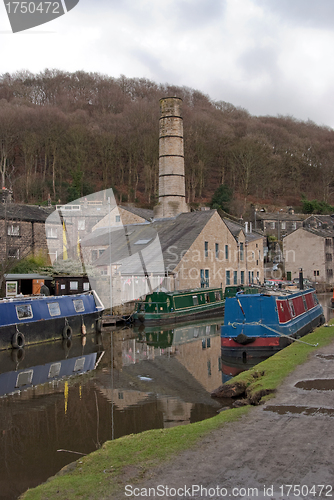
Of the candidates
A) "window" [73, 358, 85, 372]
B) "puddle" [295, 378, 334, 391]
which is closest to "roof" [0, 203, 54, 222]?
"window" [73, 358, 85, 372]

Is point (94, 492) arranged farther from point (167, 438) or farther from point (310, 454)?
point (310, 454)

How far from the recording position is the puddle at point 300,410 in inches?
274

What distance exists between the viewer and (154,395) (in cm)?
1091

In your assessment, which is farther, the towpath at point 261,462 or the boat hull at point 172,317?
Result: the boat hull at point 172,317

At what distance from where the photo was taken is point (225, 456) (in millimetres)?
5465

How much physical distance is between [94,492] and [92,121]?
56.0 meters

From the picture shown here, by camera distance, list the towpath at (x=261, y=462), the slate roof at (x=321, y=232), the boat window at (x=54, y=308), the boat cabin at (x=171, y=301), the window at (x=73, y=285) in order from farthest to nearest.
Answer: the slate roof at (x=321, y=232), the window at (x=73, y=285), the boat cabin at (x=171, y=301), the boat window at (x=54, y=308), the towpath at (x=261, y=462)

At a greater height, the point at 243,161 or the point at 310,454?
the point at 243,161

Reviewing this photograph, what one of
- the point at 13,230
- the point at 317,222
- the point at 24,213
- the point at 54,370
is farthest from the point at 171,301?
the point at 317,222

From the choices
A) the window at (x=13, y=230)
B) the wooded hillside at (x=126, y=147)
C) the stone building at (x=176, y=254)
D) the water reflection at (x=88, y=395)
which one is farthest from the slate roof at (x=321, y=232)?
the water reflection at (x=88, y=395)

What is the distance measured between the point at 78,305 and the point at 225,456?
1646 centimetres

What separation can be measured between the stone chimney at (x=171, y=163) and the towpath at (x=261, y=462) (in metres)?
32.5

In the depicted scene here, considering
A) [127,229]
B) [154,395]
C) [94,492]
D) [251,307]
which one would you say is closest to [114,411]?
[154,395]

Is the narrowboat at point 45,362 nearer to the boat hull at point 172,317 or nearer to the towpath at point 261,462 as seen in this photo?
the boat hull at point 172,317
